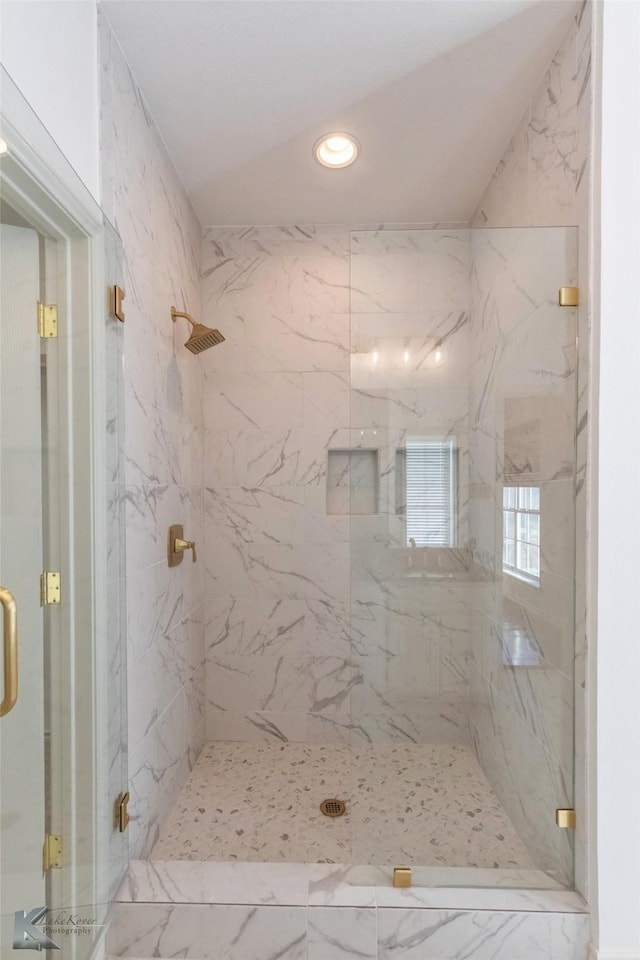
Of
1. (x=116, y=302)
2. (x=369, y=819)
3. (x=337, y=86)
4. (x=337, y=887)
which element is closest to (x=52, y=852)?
(x=337, y=887)

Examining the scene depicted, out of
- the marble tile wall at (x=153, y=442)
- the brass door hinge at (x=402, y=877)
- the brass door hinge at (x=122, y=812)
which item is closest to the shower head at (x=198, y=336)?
the marble tile wall at (x=153, y=442)

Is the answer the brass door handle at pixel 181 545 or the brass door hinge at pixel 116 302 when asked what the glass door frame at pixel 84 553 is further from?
the brass door handle at pixel 181 545

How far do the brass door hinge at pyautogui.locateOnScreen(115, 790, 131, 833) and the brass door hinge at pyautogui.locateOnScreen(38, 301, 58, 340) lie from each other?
1.24 meters

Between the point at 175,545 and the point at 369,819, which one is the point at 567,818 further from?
the point at 175,545

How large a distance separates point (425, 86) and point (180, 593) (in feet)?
6.51

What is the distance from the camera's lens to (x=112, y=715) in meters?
1.45

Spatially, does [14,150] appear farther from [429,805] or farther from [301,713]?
[301,713]

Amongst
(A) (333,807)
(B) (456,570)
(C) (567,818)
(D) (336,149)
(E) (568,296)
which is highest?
(D) (336,149)

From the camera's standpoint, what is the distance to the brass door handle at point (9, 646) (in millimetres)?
956

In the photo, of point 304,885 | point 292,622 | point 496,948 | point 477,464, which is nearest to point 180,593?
point 292,622

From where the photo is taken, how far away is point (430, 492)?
161cm

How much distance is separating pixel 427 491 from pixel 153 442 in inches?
37.1

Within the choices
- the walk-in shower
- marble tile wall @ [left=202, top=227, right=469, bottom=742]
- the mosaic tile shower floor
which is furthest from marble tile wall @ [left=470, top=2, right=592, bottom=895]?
marble tile wall @ [left=202, top=227, right=469, bottom=742]

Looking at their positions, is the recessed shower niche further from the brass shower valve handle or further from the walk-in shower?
the brass shower valve handle
